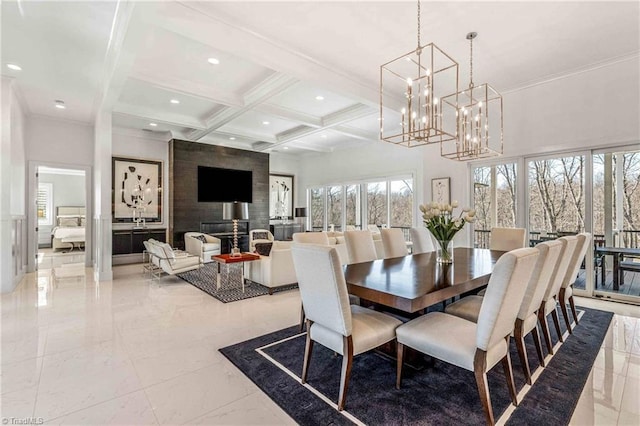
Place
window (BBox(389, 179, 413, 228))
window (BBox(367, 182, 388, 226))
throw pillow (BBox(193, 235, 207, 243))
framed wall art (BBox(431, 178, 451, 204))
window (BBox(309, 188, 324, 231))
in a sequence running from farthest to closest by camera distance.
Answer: window (BBox(309, 188, 324, 231))
window (BBox(367, 182, 388, 226))
window (BBox(389, 179, 413, 228))
throw pillow (BBox(193, 235, 207, 243))
framed wall art (BBox(431, 178, 451, 204))

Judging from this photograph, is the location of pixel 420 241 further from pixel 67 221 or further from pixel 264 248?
pixel 67 221

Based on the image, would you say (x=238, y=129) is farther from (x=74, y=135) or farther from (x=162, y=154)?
(x=74, y=135)

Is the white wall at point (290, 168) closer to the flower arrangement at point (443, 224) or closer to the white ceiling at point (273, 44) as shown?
the white ceiling at point (273, 44)

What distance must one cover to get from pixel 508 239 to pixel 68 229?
11.3 metres

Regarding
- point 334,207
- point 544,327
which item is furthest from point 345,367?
point 334,207

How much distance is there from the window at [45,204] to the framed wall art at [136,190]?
4.68 m

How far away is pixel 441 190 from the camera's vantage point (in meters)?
5.76

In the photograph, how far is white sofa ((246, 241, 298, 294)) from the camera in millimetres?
4590

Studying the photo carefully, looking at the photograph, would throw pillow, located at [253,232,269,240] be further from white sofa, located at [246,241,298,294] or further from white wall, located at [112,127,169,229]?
white sofa, located at [246,241,298,294]

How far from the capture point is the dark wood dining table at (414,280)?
1.91 m

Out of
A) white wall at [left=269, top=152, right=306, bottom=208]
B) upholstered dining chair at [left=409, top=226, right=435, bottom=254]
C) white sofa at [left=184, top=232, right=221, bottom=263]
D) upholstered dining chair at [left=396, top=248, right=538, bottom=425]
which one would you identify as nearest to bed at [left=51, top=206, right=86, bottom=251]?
white sofa at [left=184, top=232, right=221, bottom=263]

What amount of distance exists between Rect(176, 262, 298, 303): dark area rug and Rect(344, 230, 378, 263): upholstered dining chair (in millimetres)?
1799

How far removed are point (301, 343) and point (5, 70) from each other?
5.53 metres

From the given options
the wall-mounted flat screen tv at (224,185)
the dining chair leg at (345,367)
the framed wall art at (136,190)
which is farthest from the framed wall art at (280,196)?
the dining chair leg at (345,367)
